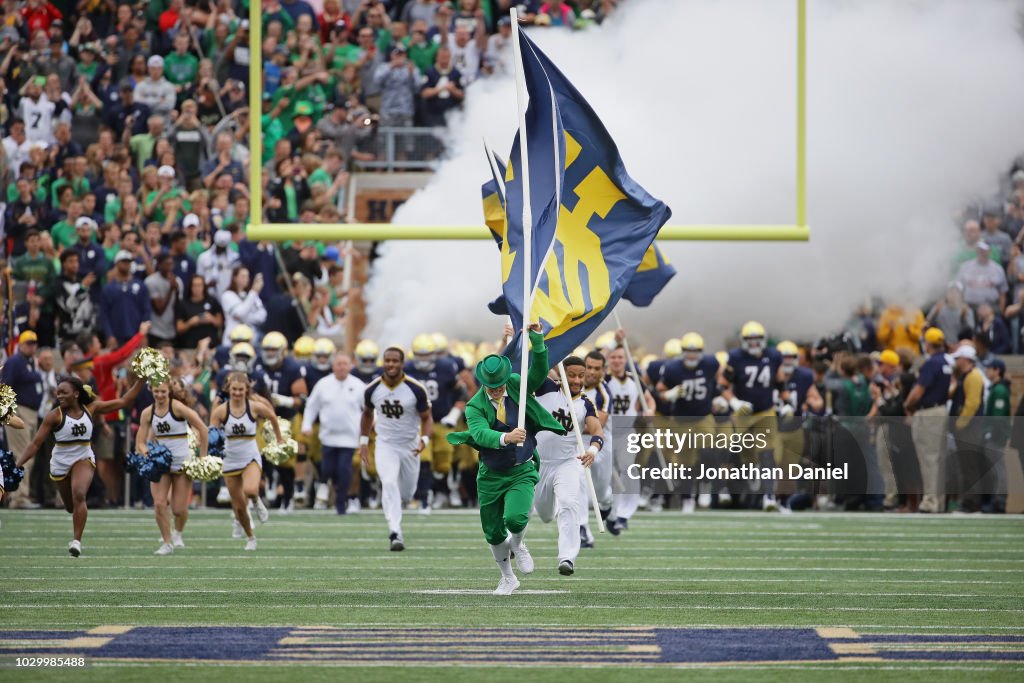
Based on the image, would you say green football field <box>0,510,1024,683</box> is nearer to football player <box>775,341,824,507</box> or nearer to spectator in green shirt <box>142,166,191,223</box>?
football player <box>775,341,824,507</box>

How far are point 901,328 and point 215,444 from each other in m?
8.86

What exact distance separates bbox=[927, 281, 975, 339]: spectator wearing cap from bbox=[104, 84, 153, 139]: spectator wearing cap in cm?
926

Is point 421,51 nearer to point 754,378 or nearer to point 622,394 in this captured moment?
point 754,378

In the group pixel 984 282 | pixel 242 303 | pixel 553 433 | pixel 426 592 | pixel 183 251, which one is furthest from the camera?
pixel 183 251

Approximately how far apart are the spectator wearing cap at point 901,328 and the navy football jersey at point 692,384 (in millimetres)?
2240

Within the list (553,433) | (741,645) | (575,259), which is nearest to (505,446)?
(553,433)

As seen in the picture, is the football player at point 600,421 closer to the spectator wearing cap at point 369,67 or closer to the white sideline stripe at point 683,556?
the white sideline stripe at point 683,556

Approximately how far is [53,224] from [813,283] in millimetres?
8834

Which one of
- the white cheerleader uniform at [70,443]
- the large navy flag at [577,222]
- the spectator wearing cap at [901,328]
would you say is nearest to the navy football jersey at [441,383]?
the spectator wearing cap at [901,328]

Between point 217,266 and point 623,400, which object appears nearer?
point 623,400

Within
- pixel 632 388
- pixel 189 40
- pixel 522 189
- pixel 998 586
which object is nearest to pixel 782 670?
pixel 998 586

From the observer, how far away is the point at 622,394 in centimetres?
1717

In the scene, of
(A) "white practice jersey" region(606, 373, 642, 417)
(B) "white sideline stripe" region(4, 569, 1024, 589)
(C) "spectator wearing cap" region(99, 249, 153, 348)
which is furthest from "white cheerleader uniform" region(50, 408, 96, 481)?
(C) "spectator wearing cap" region(99, 249, 153, 348)

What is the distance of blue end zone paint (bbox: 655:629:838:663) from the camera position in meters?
8.79
